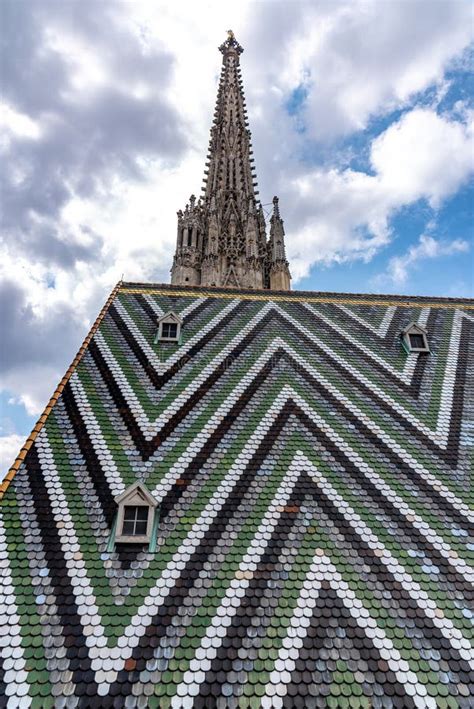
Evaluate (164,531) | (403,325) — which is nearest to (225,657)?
(164,531)

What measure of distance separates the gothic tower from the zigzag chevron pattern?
16.7 metres

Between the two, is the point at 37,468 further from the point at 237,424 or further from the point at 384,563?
the point at 384,563

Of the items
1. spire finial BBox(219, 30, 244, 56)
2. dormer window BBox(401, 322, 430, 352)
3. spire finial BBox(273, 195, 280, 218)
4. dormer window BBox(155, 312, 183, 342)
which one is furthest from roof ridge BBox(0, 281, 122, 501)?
spire finial BBox(219, 30, 244, 56)

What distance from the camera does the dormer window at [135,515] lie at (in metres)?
5.64

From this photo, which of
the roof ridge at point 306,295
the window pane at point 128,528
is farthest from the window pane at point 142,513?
the roof ridge at point 306,295

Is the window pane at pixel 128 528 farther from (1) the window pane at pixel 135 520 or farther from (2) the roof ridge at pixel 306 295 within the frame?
(2) the roof ridge at pixel 306 295

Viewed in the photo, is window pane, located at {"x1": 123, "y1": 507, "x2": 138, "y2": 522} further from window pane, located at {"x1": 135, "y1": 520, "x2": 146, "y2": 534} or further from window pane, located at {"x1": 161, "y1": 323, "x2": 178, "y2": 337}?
window pane, located at {"x1": 161, "y1": 323, "x2": 178, "y2": 337}

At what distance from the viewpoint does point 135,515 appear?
5.86 metres

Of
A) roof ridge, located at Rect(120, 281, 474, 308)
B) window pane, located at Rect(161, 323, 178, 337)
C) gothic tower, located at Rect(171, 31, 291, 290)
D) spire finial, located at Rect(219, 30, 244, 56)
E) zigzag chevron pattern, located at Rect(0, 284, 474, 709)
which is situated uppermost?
spire finial, located at Rect(219, 30, 244, 56)

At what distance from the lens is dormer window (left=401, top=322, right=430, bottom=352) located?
32.4ft

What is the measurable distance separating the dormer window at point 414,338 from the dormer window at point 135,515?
6948 millimetres

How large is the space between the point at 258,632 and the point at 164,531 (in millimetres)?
1746

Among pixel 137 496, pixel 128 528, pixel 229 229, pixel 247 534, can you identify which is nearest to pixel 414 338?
pixel 247 534

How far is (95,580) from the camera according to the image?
521 cm
